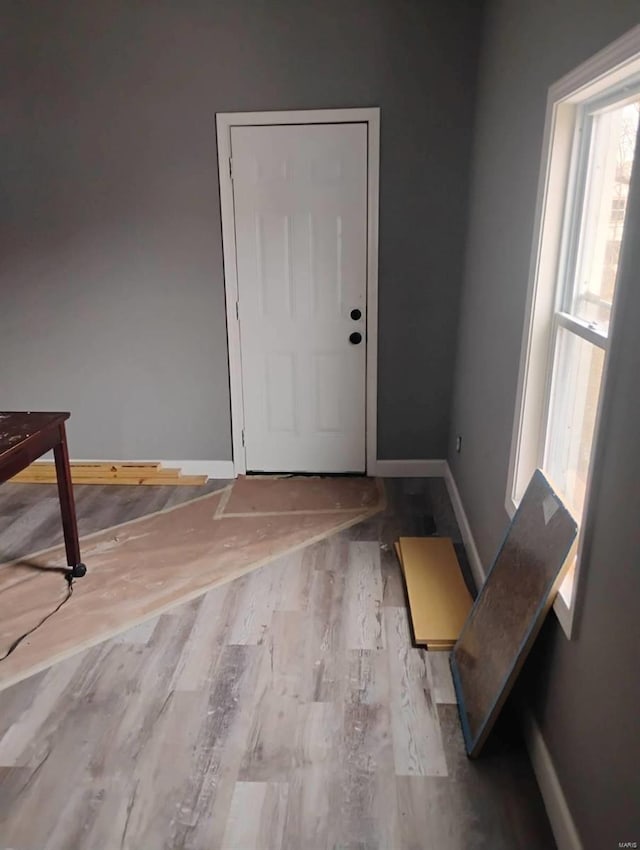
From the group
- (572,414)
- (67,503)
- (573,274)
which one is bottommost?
(67,503)

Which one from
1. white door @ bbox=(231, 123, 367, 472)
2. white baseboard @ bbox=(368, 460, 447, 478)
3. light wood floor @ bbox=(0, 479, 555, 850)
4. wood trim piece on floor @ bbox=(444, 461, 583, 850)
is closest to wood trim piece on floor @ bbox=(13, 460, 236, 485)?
white door @ bbox=(231, 123, 367, 472)

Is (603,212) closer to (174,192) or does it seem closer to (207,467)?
(174,192)

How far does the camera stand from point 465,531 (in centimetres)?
326

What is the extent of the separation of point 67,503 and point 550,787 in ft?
7.23

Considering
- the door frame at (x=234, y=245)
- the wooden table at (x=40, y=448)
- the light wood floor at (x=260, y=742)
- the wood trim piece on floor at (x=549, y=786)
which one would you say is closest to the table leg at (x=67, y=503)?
the wooden table at (x=40, y=448)

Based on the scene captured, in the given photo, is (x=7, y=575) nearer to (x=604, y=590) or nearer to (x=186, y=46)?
A: (x=604, y=590)

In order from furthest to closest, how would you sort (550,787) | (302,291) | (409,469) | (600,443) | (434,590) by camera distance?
(409,469) → (302,291) → (434,590) → (550,787) → (600,443)

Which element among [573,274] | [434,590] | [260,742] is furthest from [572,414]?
[260,742]

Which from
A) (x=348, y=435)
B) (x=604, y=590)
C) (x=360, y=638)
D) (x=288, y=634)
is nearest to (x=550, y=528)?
(x=604, y=590)

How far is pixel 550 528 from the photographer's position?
1.88 metres

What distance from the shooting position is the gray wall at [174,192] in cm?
342

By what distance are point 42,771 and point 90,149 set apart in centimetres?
316

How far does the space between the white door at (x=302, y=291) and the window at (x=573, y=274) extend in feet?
5.60

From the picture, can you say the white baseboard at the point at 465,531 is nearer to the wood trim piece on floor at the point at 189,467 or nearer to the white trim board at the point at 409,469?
the white trim board at the point at 409,469
